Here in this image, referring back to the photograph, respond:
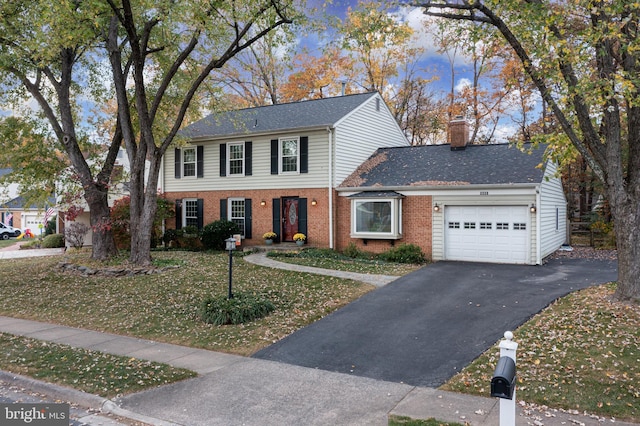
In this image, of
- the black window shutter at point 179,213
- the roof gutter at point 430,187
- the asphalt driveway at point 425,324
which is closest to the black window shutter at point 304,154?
the roof gutter at point 430,187

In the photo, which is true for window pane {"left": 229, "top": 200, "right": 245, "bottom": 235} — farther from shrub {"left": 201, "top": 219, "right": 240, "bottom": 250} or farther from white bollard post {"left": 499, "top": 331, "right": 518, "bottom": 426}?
white bollard post {"left": 499, "top": 331, "right": 518, "bottom": 426}

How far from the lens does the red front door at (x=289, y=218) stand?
18766 millimetres

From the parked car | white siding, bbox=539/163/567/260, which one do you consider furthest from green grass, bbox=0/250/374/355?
the parked car

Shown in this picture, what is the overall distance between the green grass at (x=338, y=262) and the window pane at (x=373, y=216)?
1.28 m

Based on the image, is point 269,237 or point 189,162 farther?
point 189,162

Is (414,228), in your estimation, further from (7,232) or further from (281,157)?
(7,232)

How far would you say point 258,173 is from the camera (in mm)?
19266

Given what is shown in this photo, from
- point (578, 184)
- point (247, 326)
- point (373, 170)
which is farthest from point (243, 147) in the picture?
point (578, 184)

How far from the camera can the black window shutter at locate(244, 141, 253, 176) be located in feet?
63.8

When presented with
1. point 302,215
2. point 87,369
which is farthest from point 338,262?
point 87,369

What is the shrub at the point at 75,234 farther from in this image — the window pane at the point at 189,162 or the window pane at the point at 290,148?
the window pane at the point at 290,148

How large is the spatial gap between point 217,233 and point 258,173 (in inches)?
121

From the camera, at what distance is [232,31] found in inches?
565

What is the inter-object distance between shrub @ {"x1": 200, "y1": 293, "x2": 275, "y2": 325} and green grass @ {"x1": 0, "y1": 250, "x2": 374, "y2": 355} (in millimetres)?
156
